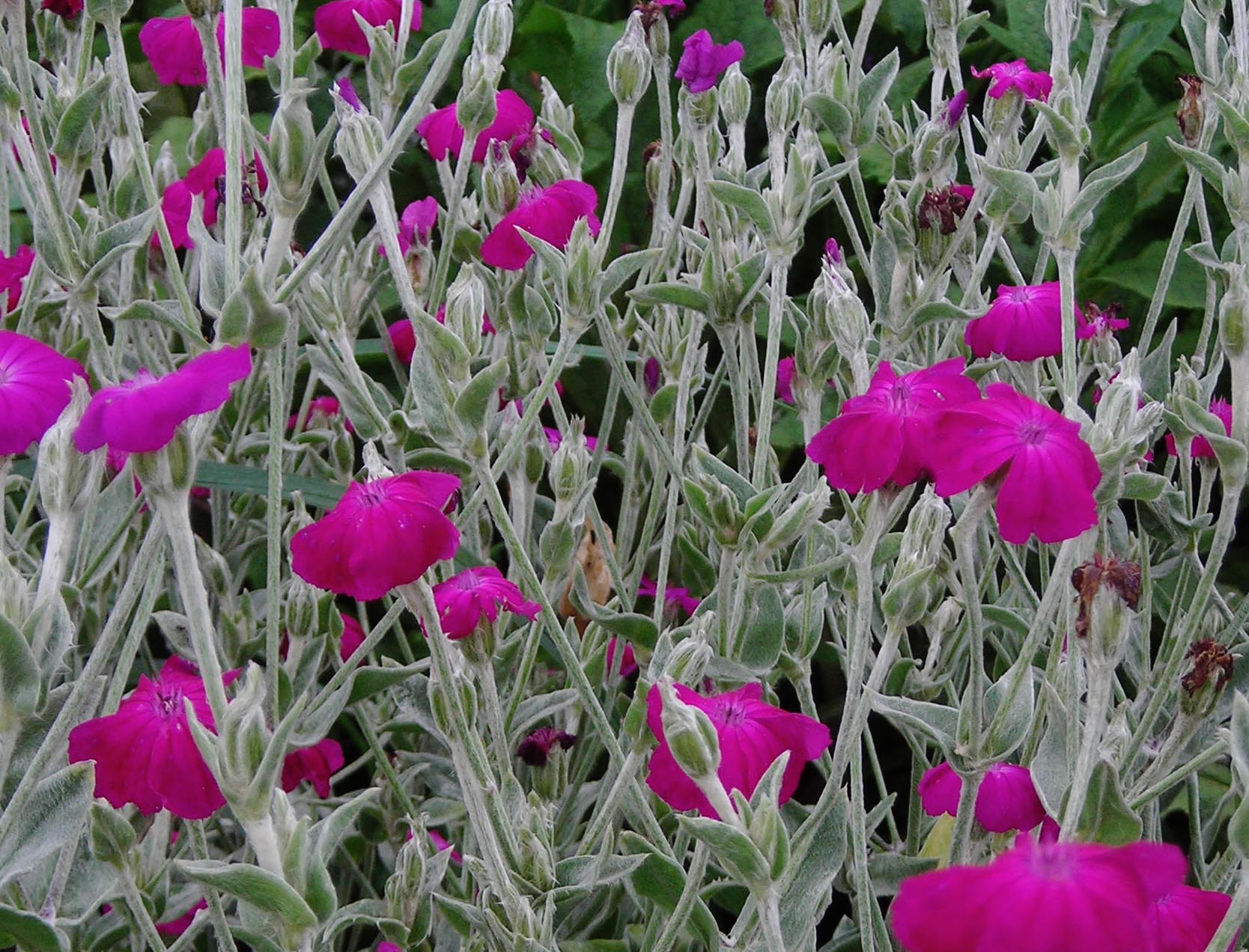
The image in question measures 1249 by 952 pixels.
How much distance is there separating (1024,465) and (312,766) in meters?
0.52

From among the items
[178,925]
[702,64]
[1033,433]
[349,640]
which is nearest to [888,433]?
[1033,433]

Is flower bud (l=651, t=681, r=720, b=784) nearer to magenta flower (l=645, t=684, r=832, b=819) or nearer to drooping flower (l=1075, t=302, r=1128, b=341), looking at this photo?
magenta flower (l=645, t=684, r=832, b=819)

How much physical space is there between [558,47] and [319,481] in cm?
98

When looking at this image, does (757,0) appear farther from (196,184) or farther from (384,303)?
(196,184)

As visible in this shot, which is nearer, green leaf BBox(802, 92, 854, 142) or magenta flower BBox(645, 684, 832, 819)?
magenta flower BBox(645, 684, 832, 819)

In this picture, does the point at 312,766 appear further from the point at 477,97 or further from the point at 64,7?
the point at 64,7

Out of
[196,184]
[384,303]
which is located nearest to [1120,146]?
[384,303]

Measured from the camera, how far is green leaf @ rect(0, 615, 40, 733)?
0.54m

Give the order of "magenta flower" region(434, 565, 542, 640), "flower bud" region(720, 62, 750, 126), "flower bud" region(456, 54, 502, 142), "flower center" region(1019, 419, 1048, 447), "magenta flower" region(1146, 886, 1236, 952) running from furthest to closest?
"flower bud" region(720, 62, 750, 126) → "flower bud" region(456, 54, 502, 142) → "magenta flower" region(434, 565, 542, 640) → "flower center" region(1019, 419, 1048, 447) → "magenta flower" region(1146, 886, 1236, 952)

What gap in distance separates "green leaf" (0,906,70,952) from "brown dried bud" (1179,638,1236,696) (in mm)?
548

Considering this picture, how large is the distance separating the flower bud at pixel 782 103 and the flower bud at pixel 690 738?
0.47 metres

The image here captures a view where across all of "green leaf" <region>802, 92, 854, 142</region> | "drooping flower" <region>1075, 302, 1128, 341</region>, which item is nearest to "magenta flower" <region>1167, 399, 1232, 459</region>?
"drooping flower" <region>1075, 302, 1128, 341</region>

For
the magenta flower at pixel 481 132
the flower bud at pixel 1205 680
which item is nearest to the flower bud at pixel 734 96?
the magenta flower at pixel 481 132

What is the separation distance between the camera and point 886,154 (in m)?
1.53
